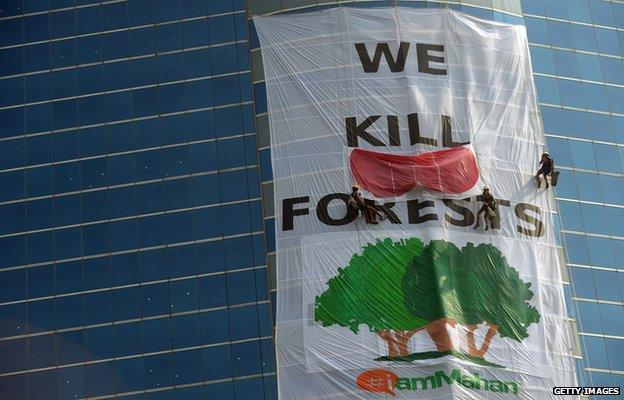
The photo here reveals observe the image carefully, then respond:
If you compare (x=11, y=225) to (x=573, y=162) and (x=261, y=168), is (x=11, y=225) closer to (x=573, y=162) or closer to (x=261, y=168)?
(x=261, y=168)

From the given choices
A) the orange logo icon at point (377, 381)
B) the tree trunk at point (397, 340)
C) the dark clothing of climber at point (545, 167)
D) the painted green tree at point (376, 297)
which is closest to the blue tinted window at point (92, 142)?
the painted green tree at point (376, 297)

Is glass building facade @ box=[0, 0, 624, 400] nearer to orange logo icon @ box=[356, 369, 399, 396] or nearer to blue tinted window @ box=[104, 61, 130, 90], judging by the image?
blue tinted window @ box=[104, 61, 130, 90]

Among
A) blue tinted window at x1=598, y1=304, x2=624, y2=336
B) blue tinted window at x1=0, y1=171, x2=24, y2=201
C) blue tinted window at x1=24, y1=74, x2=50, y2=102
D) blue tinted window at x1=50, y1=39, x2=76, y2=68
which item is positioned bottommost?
blue tinted window at x1=598, y1=304, x2=624, y2=336

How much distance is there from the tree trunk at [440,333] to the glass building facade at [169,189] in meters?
7.59

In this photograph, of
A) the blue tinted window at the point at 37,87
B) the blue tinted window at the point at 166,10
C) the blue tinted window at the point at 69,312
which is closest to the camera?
the blue tinted window at the point at 69,312

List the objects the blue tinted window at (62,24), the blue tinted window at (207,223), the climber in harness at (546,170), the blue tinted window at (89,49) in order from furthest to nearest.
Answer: the blue tinted window at (62,24), the blue tinted window at (89,49), the climber in harness at (546,170), the blue tinted window at (207,223)

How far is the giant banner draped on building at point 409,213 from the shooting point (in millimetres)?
81812

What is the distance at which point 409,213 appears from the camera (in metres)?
85.1

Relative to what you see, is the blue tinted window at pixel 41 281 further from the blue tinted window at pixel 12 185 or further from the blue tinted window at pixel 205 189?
the blue tinted window at pixel 205 189

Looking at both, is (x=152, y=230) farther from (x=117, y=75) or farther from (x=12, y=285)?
(x=117, y=75)

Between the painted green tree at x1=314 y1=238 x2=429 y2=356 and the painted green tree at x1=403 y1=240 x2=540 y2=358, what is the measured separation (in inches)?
21.0

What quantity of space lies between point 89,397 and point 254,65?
20880 mm

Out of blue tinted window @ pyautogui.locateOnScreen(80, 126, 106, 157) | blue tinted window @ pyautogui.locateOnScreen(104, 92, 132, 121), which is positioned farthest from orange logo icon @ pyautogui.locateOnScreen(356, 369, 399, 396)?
blue tinted window @ pyautogui.locateOnScreen(104, 92, 132, 121)

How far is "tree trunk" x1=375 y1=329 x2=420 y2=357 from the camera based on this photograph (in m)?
81.9
